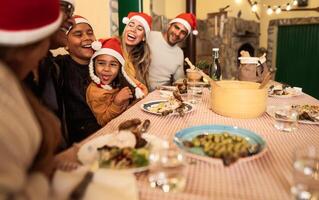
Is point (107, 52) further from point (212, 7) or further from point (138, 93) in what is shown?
point (212, 7)

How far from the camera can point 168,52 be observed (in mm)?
2992

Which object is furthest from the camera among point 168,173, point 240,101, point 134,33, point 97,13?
point 97,13

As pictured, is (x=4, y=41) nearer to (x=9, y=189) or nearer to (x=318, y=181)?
(x=9, y=189)

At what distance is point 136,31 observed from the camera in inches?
88.7

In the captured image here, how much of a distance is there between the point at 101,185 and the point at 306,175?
1.61 ft

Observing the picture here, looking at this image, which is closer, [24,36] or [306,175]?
[24,36]

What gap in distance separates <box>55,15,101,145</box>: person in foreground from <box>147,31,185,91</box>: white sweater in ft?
3.38

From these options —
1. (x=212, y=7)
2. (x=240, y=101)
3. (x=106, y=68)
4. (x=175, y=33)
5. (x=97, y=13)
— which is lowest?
(x=240, y=101)

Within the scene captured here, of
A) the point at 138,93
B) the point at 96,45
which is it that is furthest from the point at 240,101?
the point at 96,45

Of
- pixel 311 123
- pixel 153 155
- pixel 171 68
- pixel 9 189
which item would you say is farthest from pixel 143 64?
pixel 9 189

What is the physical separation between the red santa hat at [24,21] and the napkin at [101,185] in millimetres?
301

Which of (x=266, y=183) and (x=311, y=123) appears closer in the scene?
(x=266, y=183)

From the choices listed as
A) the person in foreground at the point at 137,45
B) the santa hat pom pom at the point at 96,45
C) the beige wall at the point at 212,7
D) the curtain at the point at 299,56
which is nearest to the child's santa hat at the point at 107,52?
the santa hat pom pom at the point at 96,45

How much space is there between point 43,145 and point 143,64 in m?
1.81
